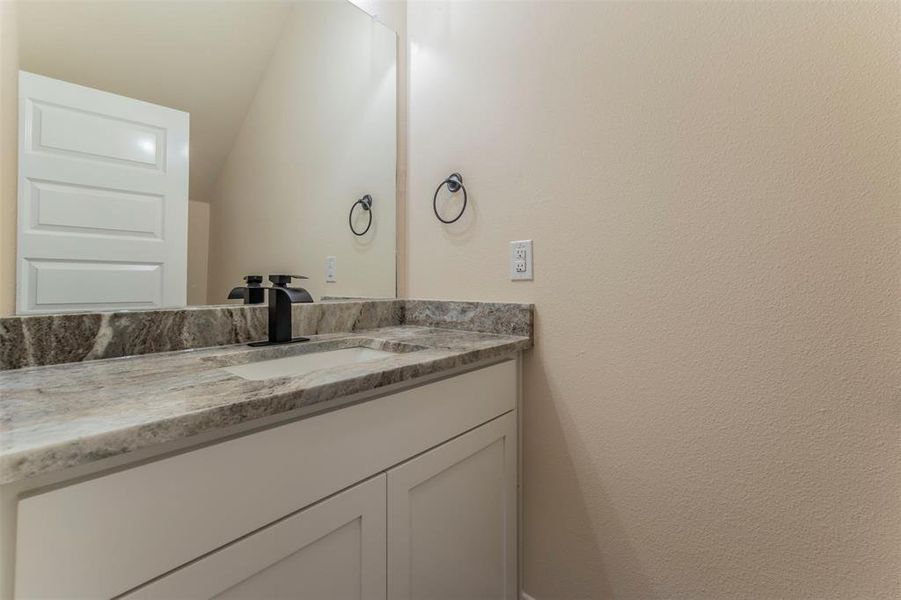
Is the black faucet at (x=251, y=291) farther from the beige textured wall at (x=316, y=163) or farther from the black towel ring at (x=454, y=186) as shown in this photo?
the black towel ring at (x=454, y=186)

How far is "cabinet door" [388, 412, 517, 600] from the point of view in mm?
768

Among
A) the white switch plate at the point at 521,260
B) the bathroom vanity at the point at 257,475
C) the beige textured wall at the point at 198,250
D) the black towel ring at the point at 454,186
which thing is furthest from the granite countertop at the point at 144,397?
the black towel ring at the point at 454,186

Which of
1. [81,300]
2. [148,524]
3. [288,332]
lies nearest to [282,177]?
[288,332]

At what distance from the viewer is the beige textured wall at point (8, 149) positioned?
29.2 inches

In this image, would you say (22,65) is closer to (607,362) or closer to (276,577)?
(276,577)

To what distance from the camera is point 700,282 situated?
882 millimetres

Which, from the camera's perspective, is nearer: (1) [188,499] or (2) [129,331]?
(1) [188,499]

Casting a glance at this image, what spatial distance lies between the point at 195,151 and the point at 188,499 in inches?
33.7

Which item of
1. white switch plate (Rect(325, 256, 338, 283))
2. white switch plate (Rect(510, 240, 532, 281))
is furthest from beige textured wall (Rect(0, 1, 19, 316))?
white switch plate (Rect(510, 240, 532, 281))

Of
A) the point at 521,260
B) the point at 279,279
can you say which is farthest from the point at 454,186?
the point at 279,279

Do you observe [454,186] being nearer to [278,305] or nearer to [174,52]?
[278,305]

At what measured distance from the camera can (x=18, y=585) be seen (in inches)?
14.8

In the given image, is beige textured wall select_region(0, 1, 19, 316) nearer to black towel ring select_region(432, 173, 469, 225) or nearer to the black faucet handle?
the black faucet handle

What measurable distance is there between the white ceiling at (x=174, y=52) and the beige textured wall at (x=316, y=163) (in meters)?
0.04
